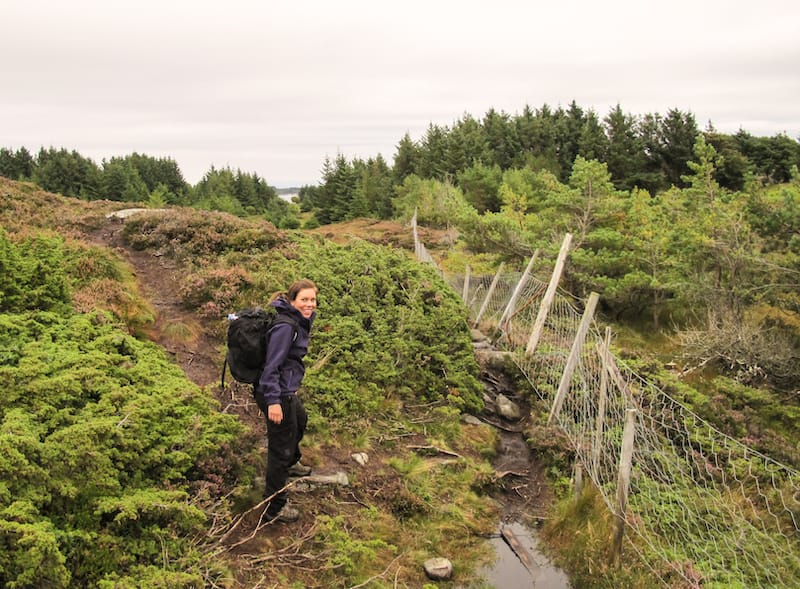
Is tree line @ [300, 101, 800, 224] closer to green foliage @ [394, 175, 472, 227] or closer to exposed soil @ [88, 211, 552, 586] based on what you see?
green foliage @ [394, 175, 472, 227]

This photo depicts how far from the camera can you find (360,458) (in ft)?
20.6

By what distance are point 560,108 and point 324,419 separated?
57.2m

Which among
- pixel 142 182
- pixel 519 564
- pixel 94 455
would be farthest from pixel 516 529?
pixel 142 182

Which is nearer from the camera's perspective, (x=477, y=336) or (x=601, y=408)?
(x=601, y=408)

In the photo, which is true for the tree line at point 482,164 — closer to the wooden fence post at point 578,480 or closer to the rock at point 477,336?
the rock at point 477,336

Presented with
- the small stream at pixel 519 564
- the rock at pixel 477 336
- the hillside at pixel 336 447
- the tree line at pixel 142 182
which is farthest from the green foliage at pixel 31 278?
the tree line at pixel 142 182

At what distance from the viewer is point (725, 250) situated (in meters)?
12.5

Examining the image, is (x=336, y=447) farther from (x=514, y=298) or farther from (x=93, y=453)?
(x=514, y=298)

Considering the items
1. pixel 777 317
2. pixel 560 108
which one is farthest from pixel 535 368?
pixel 560 108

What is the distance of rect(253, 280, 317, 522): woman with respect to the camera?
4.43 meters

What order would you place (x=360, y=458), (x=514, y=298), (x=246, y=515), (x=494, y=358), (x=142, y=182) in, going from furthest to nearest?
(x=142, y=182), (x=514, y=298), (x=494, y=358), (x=360, y=458), (x=246, y=515)

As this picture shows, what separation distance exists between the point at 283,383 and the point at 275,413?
0.28 m

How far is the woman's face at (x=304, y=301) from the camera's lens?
4.59 meters

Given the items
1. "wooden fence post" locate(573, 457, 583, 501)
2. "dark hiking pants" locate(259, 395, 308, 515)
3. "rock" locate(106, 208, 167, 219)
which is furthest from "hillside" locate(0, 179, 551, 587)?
"rock" locate(106, 208, 167, 219)
